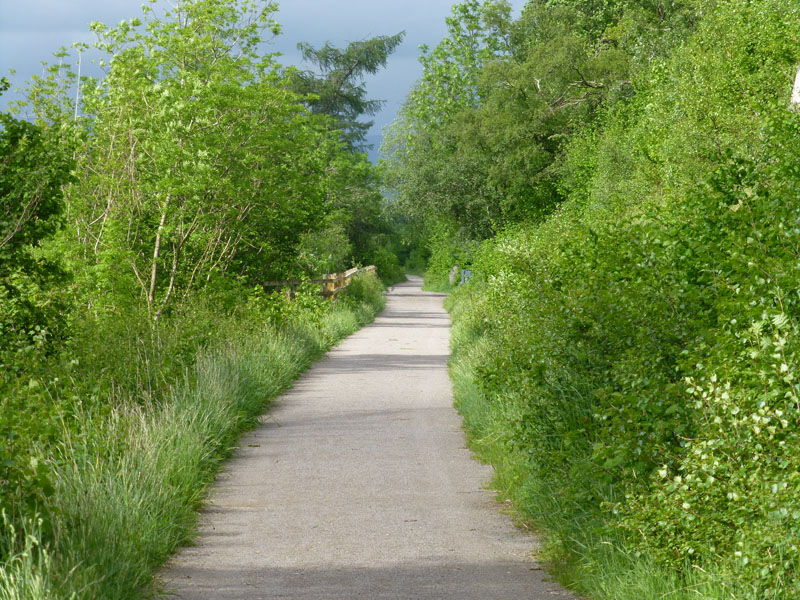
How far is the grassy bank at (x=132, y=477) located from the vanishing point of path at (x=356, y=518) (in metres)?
0.27

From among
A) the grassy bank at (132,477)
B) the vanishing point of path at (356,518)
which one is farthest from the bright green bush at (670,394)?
the grassy bank at (132,477)

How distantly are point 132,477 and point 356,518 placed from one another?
170cm

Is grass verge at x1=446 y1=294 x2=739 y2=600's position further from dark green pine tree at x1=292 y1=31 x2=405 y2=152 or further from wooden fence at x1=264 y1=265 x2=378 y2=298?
dark green pine tree at x1=292 y1=31 x2=405 y2=152

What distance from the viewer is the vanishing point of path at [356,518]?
5.89 m

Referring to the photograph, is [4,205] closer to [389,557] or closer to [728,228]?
[389,557]

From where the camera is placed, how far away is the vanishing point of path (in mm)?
5895

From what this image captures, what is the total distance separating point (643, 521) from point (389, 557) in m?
1.88

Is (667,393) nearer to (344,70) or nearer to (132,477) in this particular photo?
(132,477)

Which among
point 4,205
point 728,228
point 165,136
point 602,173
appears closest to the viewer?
point 728,228

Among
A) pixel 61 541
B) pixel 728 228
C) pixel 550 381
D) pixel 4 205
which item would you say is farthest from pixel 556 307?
pixel 4 205

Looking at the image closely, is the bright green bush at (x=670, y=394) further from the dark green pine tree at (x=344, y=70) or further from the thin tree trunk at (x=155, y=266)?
the dark green pine tree at (x=344, y=70)

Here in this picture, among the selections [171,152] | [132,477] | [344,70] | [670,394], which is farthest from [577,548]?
[344,70]

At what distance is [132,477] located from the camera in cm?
706

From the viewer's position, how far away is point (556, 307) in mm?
8227
